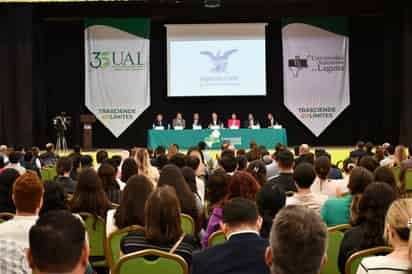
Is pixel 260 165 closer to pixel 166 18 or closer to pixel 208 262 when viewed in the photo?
pixel 208 262

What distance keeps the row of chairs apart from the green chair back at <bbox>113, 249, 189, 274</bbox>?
84 cm

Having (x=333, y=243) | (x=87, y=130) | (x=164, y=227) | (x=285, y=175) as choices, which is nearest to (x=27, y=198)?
(x=164, y=227)

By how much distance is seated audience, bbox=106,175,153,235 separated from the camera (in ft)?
13.5

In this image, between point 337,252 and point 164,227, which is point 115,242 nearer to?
point 164,227

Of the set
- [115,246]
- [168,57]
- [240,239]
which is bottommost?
[115,246]

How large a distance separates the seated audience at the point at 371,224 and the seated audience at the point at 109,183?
2.52 metres

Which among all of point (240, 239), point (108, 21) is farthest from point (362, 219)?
point (108, 21)

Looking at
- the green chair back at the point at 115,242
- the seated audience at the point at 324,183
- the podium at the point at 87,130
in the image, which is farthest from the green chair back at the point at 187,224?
the podium at the point at 87,130

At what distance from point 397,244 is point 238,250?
69 cm

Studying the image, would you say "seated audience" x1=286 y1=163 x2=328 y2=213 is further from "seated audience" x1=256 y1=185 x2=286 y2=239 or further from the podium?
the podium

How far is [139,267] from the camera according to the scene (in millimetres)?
3131

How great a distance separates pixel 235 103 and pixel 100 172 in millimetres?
11956

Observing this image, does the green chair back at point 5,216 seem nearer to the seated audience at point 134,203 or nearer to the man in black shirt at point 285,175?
the seated audience at point 134,203

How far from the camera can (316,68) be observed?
16.9 meters
